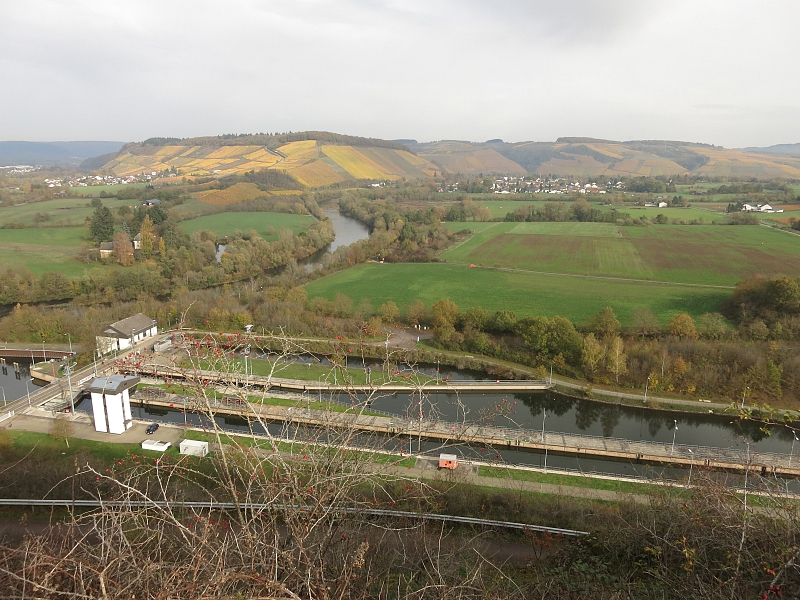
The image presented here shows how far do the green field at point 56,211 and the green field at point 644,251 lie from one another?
126 feet

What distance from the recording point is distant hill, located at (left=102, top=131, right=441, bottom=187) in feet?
294

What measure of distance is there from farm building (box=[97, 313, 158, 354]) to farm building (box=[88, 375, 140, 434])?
7.76 meters

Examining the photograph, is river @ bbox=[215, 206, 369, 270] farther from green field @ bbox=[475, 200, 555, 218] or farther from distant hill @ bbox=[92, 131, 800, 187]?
green field @ bbox=[475, 200, 555, 218]

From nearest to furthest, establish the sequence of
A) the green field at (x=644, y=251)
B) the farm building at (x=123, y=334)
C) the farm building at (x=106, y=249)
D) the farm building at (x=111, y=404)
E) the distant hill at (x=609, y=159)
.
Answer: the farm building at (x=111, y=404)
the farm building at (x=123, y=334)
the green field at (x=644, y=251)
the farm building at (x=106, y=249)
the distant hill at (x=609, y=159)

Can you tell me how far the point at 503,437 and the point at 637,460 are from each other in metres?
4.83

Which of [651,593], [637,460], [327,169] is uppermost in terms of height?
[327,169]

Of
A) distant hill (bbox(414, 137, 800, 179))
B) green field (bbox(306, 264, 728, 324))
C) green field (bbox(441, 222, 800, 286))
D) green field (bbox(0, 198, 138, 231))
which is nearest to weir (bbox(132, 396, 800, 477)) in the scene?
green field (bbox(306, 264, 728, 324))

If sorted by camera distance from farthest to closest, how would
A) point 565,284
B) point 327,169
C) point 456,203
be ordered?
point 327,169 → point 456,203 → point 565,284

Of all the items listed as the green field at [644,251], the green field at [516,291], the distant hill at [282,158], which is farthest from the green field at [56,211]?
the green field at [644,251]

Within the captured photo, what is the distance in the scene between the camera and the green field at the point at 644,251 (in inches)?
1446

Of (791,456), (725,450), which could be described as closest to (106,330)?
(725,450)

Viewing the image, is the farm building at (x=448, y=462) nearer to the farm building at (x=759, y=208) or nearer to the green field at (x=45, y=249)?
the green field at (x=45, y=249)

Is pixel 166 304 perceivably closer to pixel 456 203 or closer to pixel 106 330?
pixel 106 330

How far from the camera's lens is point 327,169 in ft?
301
